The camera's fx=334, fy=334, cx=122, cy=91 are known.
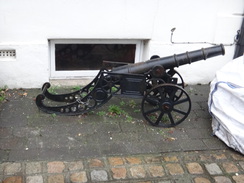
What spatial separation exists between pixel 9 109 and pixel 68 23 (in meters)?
1.73

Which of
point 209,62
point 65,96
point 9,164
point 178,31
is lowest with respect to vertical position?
point 9,164

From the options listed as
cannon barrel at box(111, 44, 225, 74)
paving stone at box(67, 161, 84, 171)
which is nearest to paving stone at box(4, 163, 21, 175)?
paving stone at box(67, 161, 84, 171)

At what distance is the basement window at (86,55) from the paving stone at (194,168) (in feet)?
9.17

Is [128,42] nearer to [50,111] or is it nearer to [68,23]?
[68,23]

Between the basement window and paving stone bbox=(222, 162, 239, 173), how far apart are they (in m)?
2.87

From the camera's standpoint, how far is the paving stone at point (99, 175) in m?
3.93

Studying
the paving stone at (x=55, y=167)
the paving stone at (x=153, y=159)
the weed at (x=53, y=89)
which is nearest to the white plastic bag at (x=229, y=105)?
the paving stone at (x=153, y=159)

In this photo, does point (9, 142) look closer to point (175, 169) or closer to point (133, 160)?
point (133, 160)

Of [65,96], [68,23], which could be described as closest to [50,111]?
[65,96]

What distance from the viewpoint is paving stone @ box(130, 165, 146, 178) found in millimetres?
4029

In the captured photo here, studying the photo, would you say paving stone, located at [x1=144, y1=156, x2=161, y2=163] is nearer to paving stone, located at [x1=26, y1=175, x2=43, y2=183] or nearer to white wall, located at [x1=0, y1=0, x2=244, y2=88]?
paving stone, located at [x1=26, y1=175, x2=43, y2=183]

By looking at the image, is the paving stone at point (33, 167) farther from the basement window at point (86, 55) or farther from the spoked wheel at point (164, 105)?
the basement window at point (86, 55)

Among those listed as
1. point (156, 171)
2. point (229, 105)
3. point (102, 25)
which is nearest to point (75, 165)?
point (156, 171)

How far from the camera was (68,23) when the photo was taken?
569cm
